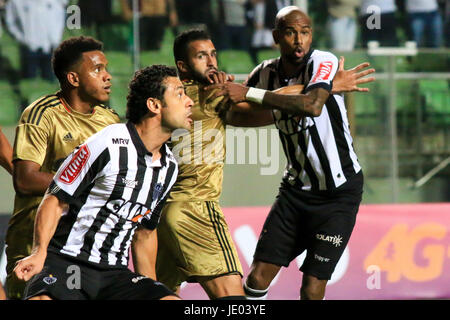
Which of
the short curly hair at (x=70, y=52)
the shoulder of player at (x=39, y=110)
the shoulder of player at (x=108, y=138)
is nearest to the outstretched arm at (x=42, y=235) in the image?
the shoulder of player at (x=108, y=138)

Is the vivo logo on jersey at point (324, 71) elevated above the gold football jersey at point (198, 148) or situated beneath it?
elevated above

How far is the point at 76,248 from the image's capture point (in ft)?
15.5

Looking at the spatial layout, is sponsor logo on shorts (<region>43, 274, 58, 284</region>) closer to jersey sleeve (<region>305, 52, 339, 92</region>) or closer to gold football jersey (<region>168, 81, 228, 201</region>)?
gold football jersey (<region>168, 81, 228, 201</region>)

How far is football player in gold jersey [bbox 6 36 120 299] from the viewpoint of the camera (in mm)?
5434

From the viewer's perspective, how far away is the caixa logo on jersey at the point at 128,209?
4742mm

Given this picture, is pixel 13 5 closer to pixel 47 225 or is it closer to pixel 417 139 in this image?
pixel 417 139

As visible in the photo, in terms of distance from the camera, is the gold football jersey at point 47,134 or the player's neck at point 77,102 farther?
the player's neck at point 77,102

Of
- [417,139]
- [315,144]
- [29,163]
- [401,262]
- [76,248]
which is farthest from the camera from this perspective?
[417,139]

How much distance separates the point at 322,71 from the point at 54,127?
1.73 m

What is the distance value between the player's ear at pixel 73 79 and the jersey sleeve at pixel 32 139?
292 mm

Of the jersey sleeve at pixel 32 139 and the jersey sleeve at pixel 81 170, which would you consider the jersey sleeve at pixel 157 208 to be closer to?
the jersey sleeve at pixel 81 170

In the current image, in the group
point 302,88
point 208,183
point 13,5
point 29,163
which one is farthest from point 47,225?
point 13,5

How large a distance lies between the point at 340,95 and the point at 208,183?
3.55ft

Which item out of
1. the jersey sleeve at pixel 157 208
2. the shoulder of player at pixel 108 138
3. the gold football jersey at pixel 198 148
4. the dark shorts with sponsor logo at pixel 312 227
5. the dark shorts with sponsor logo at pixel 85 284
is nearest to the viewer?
the dark shorts with sponsor logo at pixel 85 284
